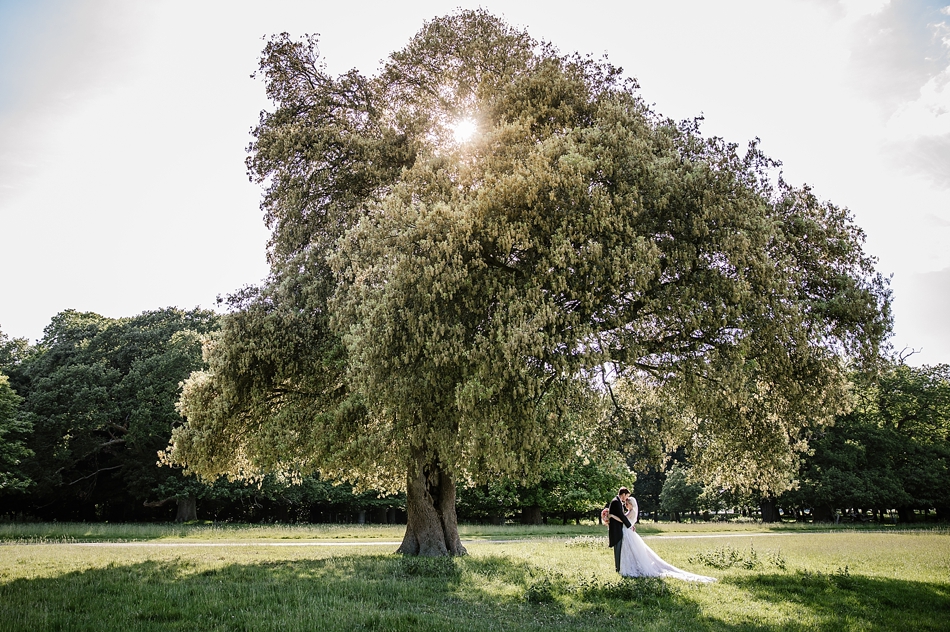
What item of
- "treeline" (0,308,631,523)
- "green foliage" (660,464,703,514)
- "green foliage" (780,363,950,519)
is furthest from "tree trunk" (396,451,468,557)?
"green foliage" (660,464,703,514)

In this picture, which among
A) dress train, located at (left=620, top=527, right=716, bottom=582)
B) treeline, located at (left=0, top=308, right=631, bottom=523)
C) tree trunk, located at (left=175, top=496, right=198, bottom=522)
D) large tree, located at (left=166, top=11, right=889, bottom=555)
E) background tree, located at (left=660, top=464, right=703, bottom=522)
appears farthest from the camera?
background tree, located at (left=660, top=464, right=703, bottom=522)

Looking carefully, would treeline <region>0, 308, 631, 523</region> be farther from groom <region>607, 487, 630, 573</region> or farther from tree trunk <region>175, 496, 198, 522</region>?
groom <region>607, 487, 630, 573</region>

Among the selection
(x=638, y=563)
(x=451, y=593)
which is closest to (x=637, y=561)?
(x=638, y=563)

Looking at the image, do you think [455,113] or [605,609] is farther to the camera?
[455,113]

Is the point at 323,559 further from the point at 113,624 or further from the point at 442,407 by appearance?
the point at 113,624

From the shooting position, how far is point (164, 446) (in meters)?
42.9

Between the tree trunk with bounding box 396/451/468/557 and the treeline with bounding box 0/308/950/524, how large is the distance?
17.2 m

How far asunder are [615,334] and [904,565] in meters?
11.7

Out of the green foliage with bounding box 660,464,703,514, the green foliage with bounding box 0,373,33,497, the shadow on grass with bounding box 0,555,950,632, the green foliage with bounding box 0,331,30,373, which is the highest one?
the green foliage with bounding box 0,331,30,373

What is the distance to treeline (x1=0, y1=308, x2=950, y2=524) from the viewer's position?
40031 millimetres

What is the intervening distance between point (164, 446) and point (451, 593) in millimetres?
39302

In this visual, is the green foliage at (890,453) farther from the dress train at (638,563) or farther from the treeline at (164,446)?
the dress train at (638,563)

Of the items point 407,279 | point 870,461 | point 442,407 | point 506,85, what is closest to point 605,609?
point 442,407

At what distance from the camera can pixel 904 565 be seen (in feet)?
54.6
